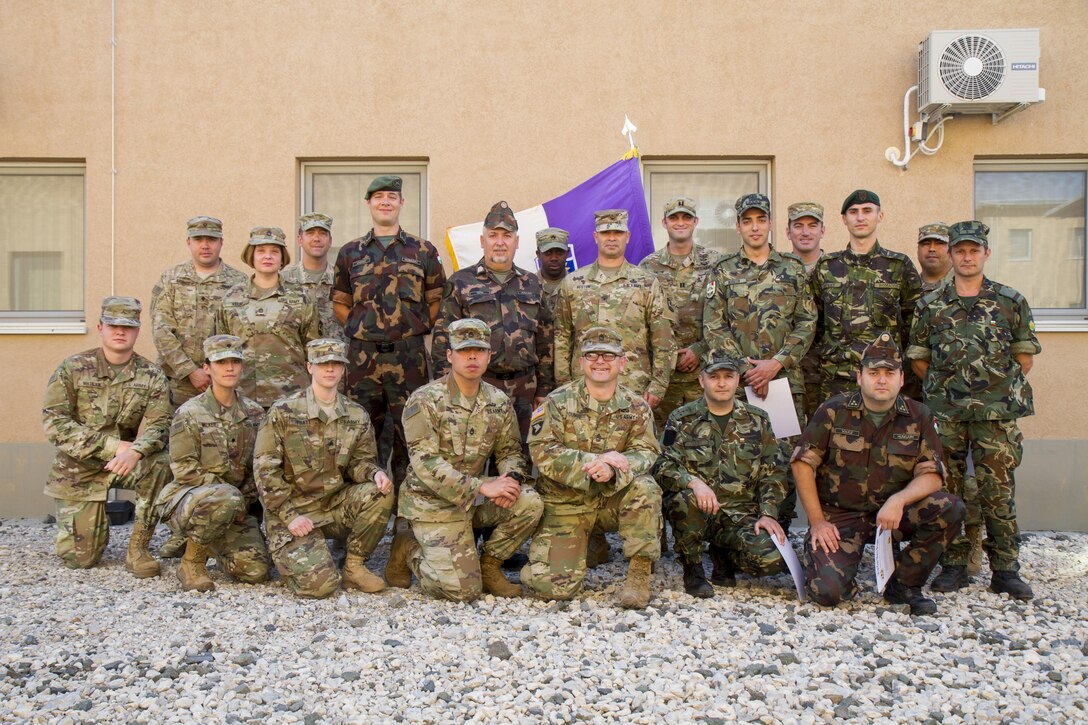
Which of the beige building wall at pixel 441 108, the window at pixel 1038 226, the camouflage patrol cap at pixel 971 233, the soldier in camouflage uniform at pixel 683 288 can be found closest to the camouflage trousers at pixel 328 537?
the soldier in camouflage uniform at pixel 683 288

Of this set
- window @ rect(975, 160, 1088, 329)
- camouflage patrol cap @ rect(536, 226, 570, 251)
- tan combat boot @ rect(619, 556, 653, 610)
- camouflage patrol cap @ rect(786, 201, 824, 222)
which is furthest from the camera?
window @ rect(975, 160, 1088, 329)

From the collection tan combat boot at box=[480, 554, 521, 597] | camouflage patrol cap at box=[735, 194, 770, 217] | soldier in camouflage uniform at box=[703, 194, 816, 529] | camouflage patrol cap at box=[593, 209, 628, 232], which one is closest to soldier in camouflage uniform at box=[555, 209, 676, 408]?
camouflage patrol cap at box=[593, 209, 628, 232]

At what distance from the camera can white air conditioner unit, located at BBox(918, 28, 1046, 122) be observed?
634 centimetres

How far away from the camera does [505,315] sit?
5.37 m

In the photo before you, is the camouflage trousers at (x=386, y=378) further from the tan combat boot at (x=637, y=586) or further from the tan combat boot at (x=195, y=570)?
the tan combat boot at (x=637, y=586)

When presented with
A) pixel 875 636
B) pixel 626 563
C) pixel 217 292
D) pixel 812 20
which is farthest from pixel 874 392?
pixel 217 292

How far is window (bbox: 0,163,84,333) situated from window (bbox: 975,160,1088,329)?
689 centimetres

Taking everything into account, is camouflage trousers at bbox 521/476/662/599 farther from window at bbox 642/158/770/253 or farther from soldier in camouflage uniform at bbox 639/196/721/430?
window at bbox 642/158/770/253

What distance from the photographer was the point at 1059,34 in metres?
6.71

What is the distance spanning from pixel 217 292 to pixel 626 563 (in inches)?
122

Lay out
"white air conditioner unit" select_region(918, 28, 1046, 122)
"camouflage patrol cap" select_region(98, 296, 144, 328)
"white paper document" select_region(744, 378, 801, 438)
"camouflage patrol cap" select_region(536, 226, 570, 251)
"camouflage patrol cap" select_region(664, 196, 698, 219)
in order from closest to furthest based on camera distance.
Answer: "white paper document" select_region(744, 378, 801, 438) < "camouflage patrol cap" select_region(98, 296, 144, 328) < "camouflage patrol cap" select_region(664, 196, 698, 219) < "camouflage patrol cap" select_region(536, 226, 570, 251) < "white air conditioner unit" select_region(918, 28, 1046, 122)

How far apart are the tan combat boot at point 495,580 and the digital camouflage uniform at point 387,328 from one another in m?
0.99

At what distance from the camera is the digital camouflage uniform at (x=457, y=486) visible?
4664 mm

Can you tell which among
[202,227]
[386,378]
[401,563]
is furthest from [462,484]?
[202,227]
